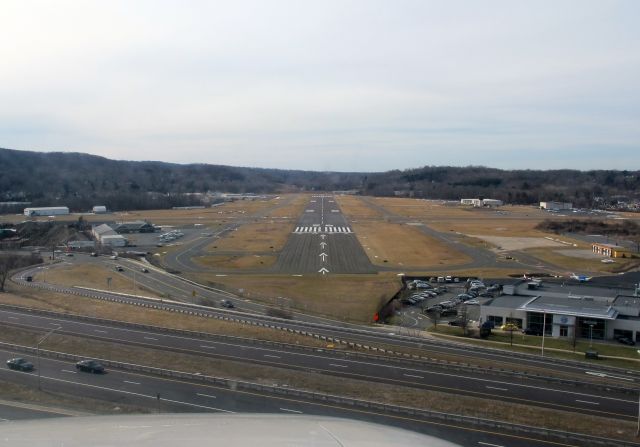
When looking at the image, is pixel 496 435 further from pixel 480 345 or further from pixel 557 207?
pixel 557 207

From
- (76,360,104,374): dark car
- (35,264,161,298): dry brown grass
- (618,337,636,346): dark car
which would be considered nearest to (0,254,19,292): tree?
(35,264,161,298): dry brown grass

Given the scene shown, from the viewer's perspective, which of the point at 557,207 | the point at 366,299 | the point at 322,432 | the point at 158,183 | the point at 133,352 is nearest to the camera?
the point at 322,432

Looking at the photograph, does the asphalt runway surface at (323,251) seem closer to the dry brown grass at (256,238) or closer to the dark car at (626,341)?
the dry brown grass at (256,238)

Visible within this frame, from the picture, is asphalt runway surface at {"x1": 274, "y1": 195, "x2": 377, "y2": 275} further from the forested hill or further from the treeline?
the forested hill

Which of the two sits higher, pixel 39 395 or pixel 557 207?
pixel 557 207

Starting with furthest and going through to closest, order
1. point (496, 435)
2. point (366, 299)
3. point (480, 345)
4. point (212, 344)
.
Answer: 1. point (366, 299)
2. point (480, 345)
3. point (212, 344)
4. point (496, 435)

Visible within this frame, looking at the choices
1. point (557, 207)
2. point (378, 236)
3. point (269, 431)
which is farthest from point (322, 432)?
point (557, 207)

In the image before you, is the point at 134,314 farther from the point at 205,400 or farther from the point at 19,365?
the point at 205,400
